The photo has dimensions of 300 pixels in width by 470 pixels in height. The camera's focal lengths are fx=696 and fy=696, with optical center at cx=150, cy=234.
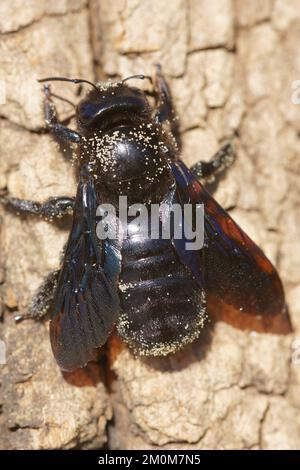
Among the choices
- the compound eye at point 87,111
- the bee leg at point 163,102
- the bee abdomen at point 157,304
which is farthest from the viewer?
the bee leg at point 163,102

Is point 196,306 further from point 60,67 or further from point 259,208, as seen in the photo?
point 60,67

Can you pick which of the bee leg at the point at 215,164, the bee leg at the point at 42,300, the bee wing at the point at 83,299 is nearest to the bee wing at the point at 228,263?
the bee leg at the point at 215,164

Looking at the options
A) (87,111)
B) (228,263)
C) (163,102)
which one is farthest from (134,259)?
(163,102)

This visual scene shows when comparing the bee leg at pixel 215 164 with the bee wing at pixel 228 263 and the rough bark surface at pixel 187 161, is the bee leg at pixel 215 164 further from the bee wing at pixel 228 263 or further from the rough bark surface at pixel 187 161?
the bee wing at pixel 228 263

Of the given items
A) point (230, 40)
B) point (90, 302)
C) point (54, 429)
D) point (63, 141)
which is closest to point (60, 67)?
point (63, 141)

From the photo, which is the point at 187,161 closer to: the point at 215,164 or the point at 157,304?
the point at 215,164
